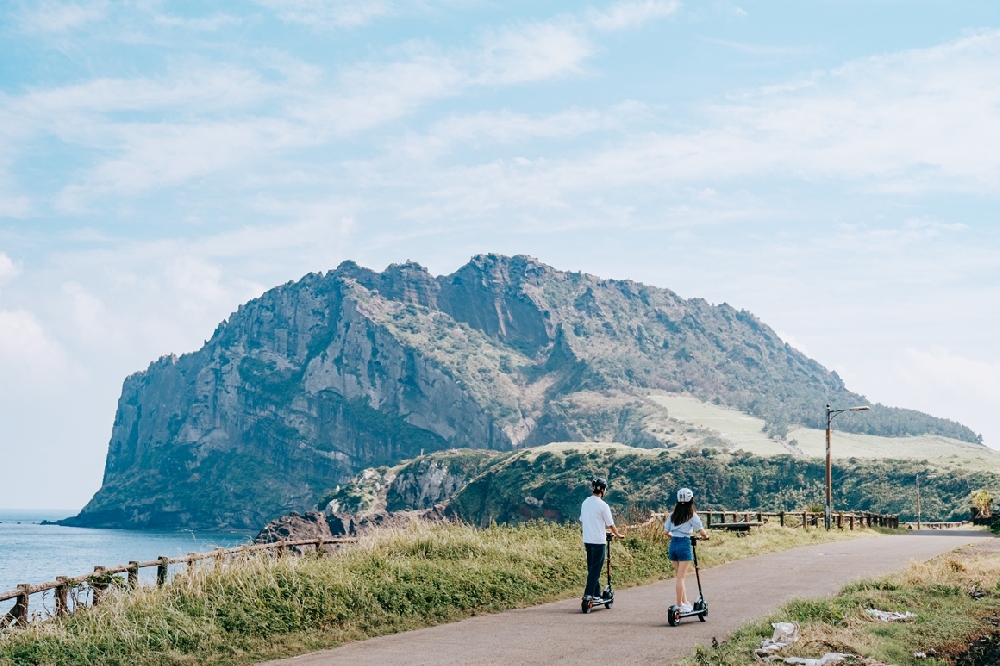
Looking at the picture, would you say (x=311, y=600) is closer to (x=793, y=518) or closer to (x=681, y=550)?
(x=681, y=550)

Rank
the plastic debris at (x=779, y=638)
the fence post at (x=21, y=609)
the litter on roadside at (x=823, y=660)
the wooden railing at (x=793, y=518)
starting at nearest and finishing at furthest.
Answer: the litter on roadside at (x=823, y=660), the plastic debris at (x=779, y=638), the fence post at (x=21, y=609), the wooden railing at (x=793, y=518)

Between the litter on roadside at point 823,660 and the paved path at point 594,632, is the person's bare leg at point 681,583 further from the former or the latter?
the litter on roadside at point 823,660

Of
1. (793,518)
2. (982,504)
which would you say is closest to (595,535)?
(793,518)

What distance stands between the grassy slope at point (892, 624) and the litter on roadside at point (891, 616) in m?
0.15

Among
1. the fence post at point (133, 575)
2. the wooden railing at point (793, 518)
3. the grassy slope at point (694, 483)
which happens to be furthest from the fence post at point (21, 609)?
the grassy slope at point (694, 483)

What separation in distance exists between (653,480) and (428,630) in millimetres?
151329

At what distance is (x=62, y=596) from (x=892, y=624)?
11605mm

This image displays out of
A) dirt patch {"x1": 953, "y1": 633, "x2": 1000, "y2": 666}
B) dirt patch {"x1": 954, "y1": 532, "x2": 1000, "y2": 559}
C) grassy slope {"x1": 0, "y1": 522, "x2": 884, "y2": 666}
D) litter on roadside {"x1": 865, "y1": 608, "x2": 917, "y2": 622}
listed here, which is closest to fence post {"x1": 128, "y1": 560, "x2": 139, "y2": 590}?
grassy slope {"x1": 0, "y1": 522, "x2": 884, "y2": 666}

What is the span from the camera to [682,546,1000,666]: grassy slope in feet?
34.6

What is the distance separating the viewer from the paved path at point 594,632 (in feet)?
37.1

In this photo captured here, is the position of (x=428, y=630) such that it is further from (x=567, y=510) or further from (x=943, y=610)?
(x=567, y=510)

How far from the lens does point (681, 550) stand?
45.5ft

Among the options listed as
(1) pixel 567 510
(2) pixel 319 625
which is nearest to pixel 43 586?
(2) pixel 319 625

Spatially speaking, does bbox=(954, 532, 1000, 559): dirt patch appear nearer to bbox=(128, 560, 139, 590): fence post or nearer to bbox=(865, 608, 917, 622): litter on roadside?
bbox=(865, 608, 917, 622): litter on roadside
